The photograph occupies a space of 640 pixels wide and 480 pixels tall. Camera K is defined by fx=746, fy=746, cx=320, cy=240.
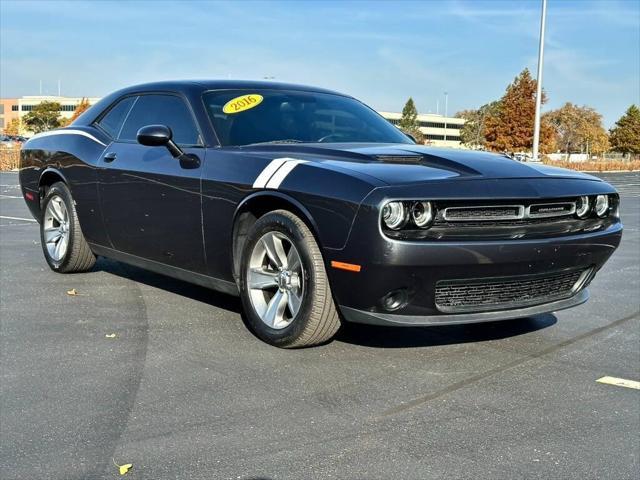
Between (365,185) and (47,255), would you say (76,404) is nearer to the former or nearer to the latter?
(365,185)

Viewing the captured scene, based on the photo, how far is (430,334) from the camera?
4.36 meters

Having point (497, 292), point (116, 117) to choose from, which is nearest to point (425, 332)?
point (497, 292)

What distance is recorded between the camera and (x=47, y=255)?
6250 millimetres

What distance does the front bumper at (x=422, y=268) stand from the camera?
3.40 m

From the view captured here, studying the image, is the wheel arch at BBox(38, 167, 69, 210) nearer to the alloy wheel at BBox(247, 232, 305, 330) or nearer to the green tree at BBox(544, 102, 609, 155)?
the alloy wheel at BBox(247, 232, 305, 330)

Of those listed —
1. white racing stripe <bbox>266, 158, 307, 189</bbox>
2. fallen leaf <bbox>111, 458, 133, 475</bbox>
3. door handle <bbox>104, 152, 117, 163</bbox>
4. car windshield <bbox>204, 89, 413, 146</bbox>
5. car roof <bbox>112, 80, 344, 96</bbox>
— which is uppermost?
car roof <bbox>112, 80, 344, 96</bbox>

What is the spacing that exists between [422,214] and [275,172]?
2.87ft

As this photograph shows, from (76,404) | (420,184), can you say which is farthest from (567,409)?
(76,404)

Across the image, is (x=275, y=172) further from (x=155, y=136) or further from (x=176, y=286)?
(x=176, y=286)

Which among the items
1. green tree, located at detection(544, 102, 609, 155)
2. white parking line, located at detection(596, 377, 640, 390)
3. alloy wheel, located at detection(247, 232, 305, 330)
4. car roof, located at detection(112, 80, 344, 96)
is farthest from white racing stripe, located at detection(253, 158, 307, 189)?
green tree, located at detection(544, 102, 609, 155)

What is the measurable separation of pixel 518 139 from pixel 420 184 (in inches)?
1653

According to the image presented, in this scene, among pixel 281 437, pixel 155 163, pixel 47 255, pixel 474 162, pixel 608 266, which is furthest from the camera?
pixel 608 266

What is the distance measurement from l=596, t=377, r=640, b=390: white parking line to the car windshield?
2102mm

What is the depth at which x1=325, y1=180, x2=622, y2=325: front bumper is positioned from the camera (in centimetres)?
340
